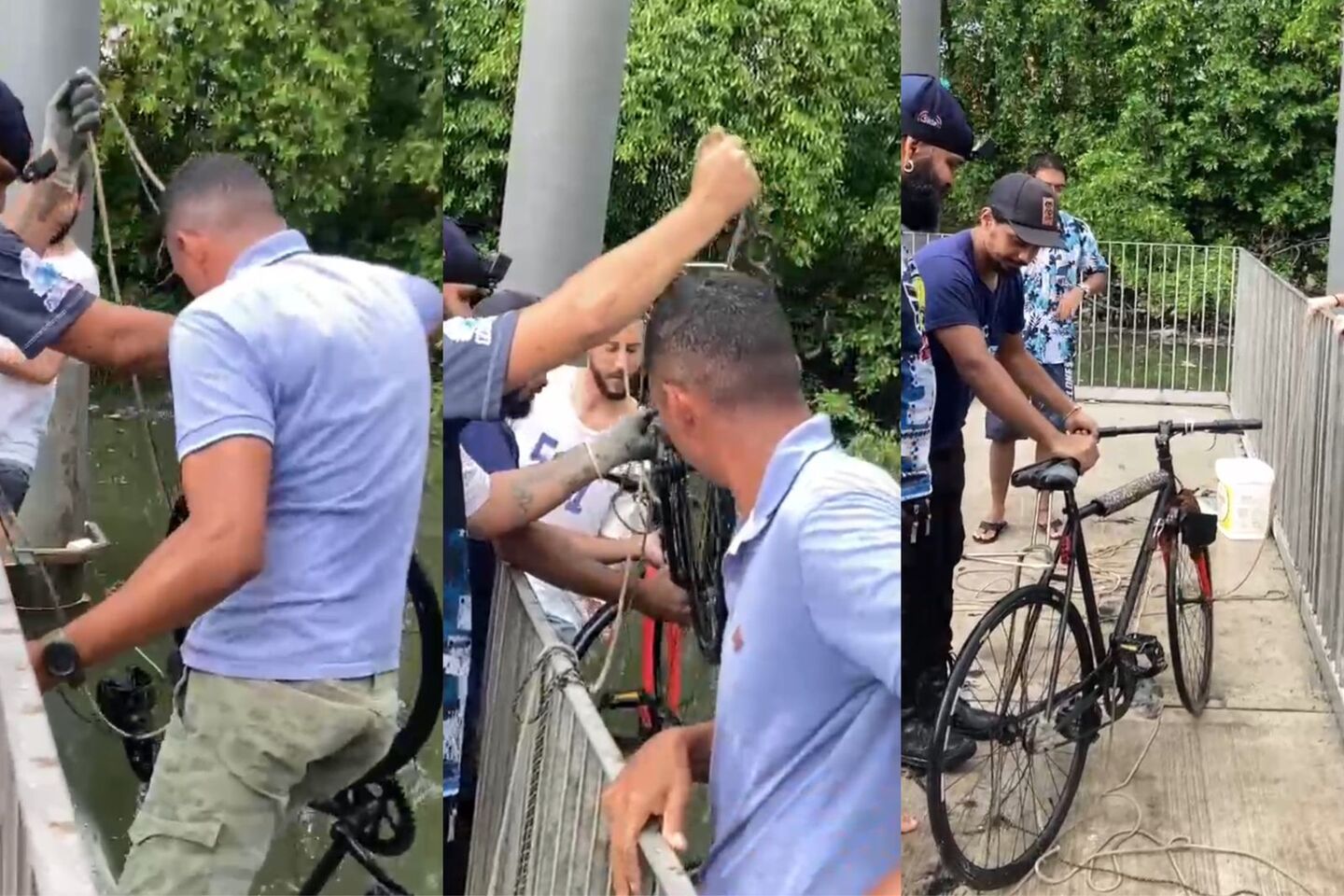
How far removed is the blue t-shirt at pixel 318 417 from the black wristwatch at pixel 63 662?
22 centimetres

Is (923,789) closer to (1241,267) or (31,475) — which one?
(1241,267)

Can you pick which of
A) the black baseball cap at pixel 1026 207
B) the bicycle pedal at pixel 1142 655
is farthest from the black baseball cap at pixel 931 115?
the bicycle pedal at pixel 1142 655

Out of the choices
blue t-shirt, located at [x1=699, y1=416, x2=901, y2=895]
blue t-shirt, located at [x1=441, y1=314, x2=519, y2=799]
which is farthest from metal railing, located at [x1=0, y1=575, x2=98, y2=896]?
blue t-shirt, located at [x1=699, y1=416, x2=901, y2=895]

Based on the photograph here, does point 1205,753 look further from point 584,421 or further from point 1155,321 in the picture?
point 584,421

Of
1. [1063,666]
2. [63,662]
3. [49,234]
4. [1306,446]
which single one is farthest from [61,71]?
[1306,446]

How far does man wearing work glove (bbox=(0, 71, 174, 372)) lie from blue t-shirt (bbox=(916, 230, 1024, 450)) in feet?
2.82

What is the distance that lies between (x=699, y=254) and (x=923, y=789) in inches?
39.9

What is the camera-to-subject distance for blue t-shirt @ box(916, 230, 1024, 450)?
140cm

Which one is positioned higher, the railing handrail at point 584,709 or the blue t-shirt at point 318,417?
the blue t-shirt at point 318,417

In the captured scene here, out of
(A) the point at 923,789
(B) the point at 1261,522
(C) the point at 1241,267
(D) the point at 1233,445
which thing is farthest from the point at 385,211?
(B) the point at 1261,522

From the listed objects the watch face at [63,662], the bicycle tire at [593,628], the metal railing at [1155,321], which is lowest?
the watch face at [63,662]

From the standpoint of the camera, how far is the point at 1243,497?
2082 millimetres

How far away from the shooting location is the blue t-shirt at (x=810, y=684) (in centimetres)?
98

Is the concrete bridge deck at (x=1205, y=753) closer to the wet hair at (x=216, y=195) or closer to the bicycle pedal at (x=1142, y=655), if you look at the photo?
the bicycle pedal at (x=1142, y=655)
